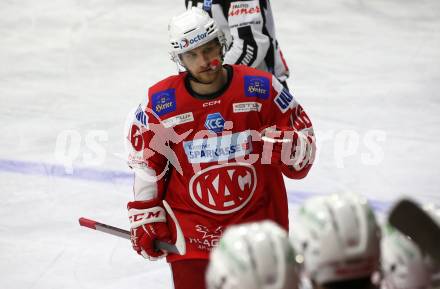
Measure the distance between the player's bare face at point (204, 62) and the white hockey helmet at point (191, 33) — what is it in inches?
0.9

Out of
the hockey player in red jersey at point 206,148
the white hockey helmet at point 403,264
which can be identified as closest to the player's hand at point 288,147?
the hockey player in red jersey at point 206,148

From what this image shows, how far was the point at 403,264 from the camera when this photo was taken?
1.94 meters

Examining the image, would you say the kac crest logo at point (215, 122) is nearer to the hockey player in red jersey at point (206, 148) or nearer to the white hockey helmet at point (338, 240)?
the hockey player in red jersey at point (206, 148)

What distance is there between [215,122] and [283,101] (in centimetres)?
28

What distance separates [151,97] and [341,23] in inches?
210

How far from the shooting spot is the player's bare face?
10.6 feet

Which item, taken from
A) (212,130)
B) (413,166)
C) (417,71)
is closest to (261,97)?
(212,130)

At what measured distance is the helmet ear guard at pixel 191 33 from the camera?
10.7 feet

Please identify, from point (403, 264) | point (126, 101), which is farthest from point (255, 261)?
point (126, 101)

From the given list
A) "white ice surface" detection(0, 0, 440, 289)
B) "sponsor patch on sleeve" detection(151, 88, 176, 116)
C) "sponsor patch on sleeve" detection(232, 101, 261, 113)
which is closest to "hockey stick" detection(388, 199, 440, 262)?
"sponsor patch on sleeve" detection(232, 101, 261, 113)

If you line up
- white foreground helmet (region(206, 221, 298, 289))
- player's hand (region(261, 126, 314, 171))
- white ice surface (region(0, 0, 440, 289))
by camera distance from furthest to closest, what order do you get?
white ice surface (region(0, 0, 440, 289))
player's hand (region(261, 126, 314, 171))
white foreground helmet (region(206, 221, 298, 289))

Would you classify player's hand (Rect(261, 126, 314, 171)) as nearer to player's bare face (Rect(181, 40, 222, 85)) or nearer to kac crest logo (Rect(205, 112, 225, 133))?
kac crest logo (Rect(205, 112, 225, 133))

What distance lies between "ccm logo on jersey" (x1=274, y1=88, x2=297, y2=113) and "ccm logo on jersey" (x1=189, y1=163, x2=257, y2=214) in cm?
25

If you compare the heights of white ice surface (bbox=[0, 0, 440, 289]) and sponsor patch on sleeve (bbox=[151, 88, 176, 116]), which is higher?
sponsor patch on sleeve (bbox=[151, 88, 176, 116])
